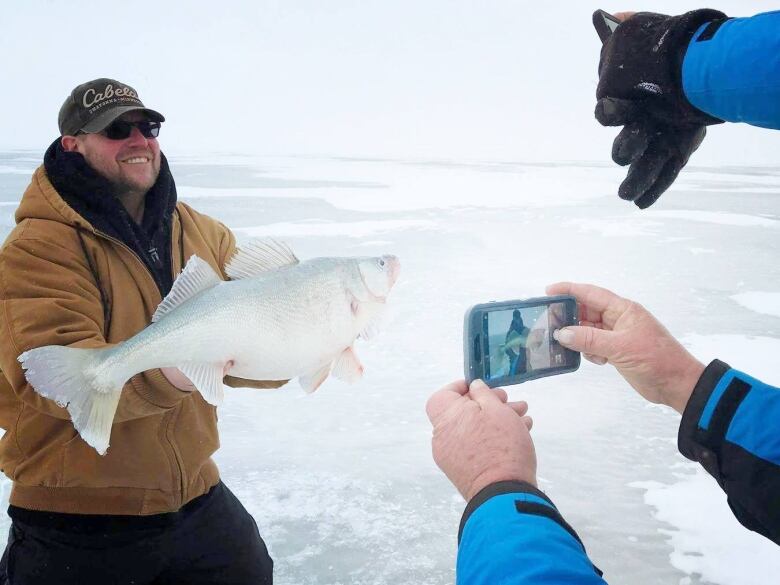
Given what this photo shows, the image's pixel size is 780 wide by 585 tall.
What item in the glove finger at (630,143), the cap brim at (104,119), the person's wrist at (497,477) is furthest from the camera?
the cap brim at (104,119)

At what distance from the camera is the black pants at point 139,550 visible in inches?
81.5

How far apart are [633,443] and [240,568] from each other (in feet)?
8.30

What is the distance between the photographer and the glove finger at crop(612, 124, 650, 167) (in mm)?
1534

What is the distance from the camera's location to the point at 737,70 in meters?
1.17

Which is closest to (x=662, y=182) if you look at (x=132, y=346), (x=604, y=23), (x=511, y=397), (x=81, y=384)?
(x=604, y=23)

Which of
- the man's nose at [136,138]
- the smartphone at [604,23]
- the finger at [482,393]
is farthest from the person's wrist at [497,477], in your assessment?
the man's nose at [136,138]

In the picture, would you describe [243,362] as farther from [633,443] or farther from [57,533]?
[633,443]

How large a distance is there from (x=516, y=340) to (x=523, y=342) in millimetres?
29

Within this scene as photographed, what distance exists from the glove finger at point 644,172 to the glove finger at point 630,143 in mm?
21

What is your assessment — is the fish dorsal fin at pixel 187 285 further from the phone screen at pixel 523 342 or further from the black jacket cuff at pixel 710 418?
the black jacket cuff at pixel 710 418

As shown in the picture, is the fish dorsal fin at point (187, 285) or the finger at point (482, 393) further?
the fish dorsal fin at point (187, 285)

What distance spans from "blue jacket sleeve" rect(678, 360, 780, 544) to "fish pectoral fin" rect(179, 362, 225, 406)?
3.59 feet

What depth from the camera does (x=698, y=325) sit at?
5660 mm

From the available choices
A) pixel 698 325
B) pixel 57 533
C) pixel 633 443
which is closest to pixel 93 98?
pixel 57 533
